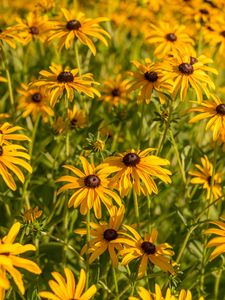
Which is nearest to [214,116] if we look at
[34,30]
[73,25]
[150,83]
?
[150,83]

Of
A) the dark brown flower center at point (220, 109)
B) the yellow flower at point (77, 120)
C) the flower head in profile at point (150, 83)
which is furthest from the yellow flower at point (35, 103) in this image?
the dark brown flower center at point (220, 109)

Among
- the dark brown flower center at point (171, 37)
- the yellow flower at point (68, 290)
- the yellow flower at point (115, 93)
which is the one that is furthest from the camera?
the yellow flower at point (115, 93)

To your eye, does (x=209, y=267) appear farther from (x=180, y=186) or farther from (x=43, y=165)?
(x=43, y=165)

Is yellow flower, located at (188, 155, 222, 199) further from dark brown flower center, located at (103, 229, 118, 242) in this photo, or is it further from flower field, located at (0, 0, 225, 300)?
dark brown flower center, located at (103, 229, 118, 242)

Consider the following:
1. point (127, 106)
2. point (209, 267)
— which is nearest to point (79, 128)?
point (127, 106)

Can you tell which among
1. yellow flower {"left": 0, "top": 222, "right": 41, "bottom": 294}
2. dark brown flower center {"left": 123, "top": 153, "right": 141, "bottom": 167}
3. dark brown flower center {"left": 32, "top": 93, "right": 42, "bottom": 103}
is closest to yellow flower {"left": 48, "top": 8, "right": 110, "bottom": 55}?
dark brown flower center {"left": 32, "top": 93, "right": 42, "bottom": 103}

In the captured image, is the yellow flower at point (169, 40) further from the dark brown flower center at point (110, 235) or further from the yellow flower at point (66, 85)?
the dark brown flower center at point (110, 235)

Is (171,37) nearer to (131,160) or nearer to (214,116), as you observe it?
(214,116)
